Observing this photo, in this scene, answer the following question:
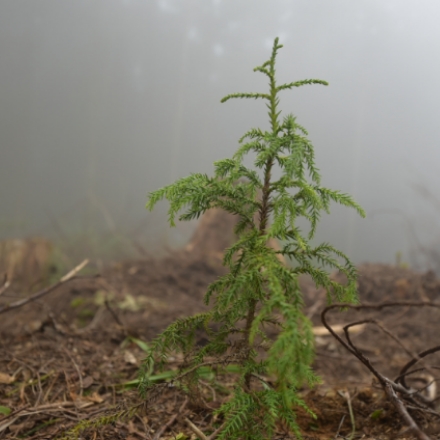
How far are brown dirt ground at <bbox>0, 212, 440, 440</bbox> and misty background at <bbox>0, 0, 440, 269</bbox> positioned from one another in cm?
574

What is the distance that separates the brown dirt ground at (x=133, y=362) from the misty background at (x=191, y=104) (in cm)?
574

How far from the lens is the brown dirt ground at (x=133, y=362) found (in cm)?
149

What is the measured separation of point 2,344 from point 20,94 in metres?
12.9

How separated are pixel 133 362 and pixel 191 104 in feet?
42.9

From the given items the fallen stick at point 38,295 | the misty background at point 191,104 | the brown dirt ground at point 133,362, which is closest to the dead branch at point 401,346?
the brown dirt ground at point 133,362

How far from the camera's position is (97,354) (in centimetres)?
230

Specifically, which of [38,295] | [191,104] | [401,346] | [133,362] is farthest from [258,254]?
[191,104]

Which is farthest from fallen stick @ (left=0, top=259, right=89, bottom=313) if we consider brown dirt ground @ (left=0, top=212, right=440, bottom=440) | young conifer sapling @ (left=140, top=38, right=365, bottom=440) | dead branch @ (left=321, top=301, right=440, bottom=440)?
dead branch @ (left=321, top=301, right=440, bottom=440)

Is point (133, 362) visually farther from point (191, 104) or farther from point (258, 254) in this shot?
point (191, 104)

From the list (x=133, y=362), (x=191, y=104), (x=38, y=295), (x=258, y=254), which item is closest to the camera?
(x=258, y=254)

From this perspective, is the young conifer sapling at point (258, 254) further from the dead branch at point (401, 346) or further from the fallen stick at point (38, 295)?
the fallen stick at point (38, 295)

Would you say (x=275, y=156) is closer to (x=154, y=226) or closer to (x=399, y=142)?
(x=399, y=142)

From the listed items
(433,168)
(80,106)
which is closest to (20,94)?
(80,106)

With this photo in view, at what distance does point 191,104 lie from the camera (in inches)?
Answer: 560
